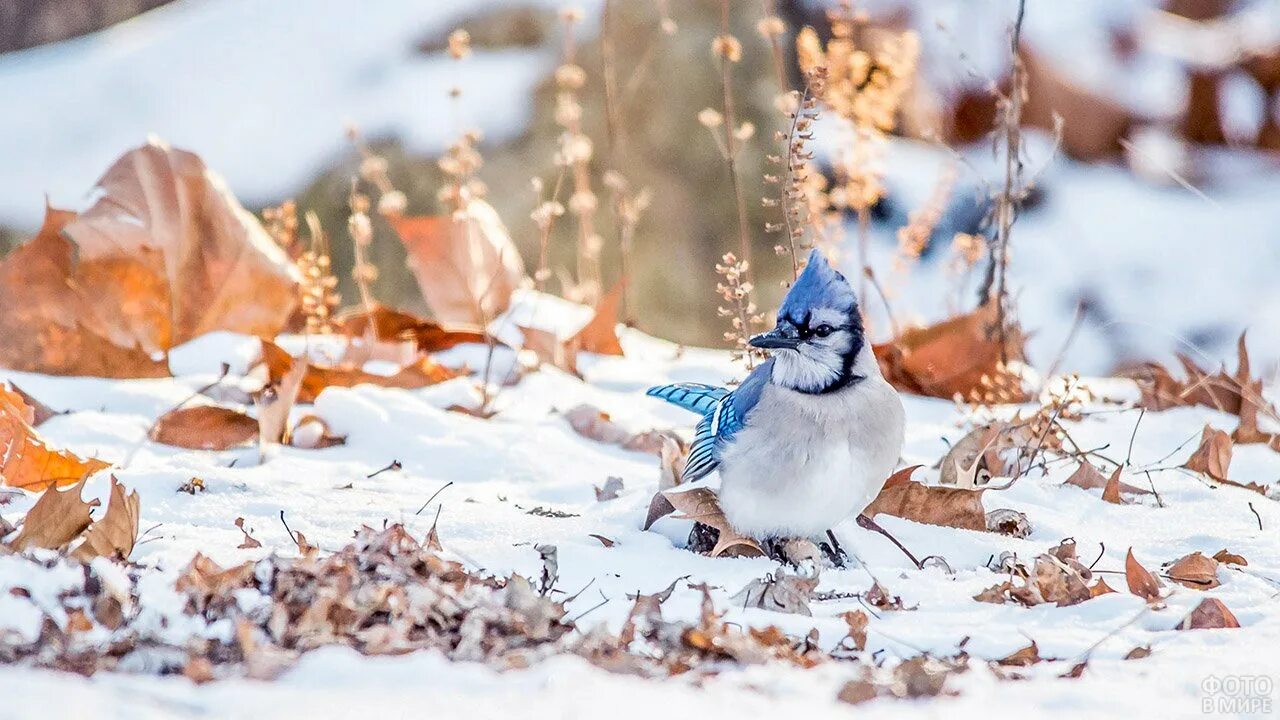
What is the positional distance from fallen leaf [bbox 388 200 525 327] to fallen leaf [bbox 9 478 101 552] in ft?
5.17

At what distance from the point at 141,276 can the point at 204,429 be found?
2.26ft

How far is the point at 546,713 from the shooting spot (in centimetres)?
142

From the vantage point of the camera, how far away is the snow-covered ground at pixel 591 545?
149 centimetres

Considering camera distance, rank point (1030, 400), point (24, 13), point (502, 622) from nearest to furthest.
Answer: point (502, 622) → point (1030, 400) → point (24, 13)

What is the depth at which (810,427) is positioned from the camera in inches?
86.2

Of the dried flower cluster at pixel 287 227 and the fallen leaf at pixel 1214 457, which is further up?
the dried flower cluster at pixel 287 227

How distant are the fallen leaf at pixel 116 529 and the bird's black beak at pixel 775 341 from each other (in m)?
1.03

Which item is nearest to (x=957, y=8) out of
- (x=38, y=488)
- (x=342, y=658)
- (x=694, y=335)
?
(x=694, y=335)

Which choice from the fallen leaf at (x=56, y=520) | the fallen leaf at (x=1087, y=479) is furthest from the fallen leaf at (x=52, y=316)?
the fallen leaf at (x=1087, y=479)

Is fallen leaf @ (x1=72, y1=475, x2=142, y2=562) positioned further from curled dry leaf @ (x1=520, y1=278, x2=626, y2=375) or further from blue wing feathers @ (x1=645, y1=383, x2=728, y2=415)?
curled dry leaf @ (x1=520, y1=278, x2=626, y2=375)

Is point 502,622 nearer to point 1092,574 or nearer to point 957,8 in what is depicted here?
point 1092,574

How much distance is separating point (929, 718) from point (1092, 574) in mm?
772

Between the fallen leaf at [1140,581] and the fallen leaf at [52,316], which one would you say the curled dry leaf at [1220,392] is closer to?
the fallen leaf at [1140,581]

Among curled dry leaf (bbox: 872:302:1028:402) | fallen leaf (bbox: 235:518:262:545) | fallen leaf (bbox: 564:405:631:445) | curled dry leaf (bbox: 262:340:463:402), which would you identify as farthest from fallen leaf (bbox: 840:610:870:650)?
curled dry leaf (bbox: 872:302:1028:402)
